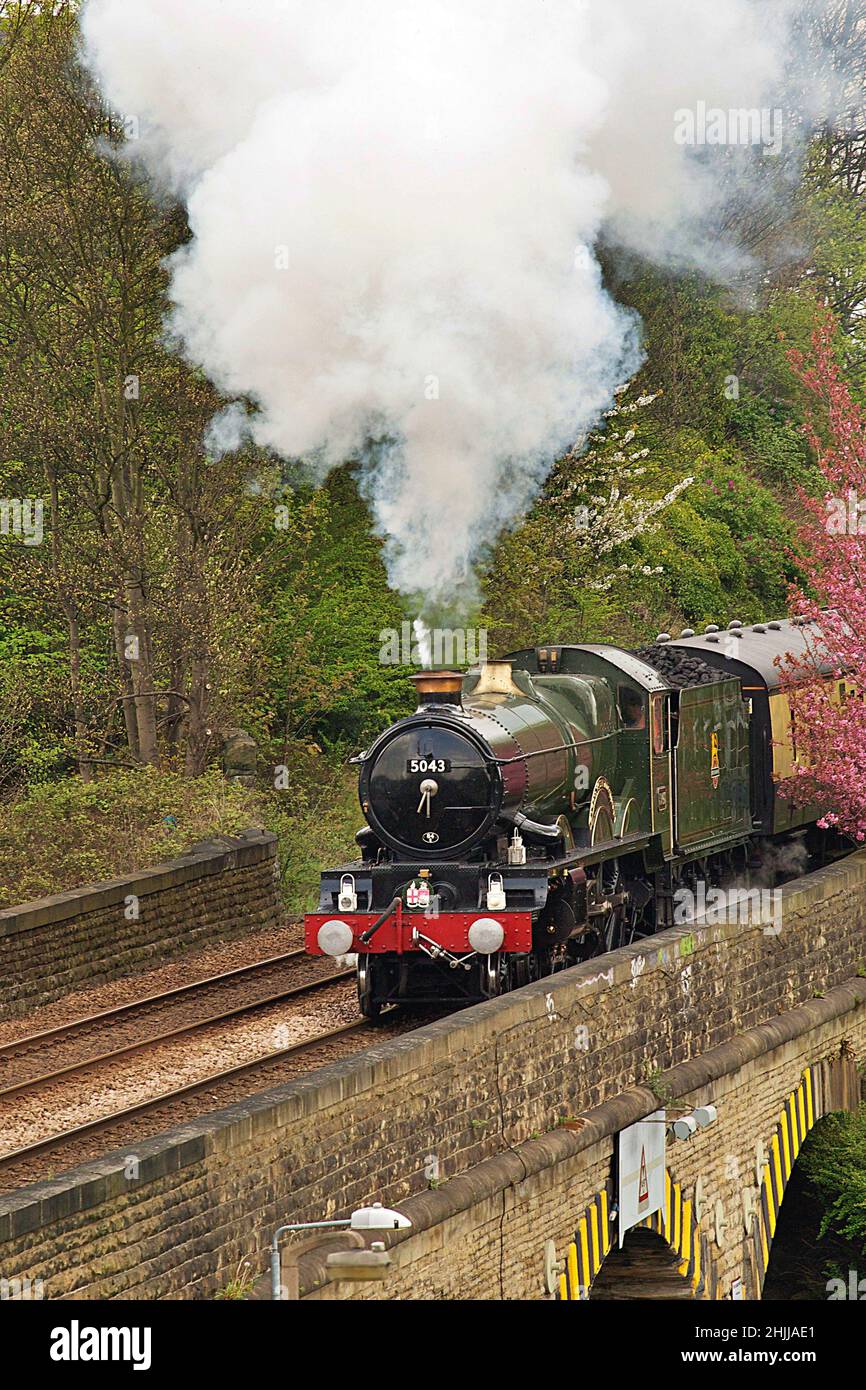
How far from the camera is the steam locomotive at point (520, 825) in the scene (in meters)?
13.6

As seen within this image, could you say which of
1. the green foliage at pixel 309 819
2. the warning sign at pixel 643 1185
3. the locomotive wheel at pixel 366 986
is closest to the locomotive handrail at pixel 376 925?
the locomotive wheel at pixel 366 986

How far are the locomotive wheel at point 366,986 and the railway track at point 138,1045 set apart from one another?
14 centimetres

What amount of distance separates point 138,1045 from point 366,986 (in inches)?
70.5

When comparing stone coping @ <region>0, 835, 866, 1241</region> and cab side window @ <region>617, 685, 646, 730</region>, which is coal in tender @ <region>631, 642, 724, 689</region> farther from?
stone coping @ <region>0, 835, 866, 1241</region>

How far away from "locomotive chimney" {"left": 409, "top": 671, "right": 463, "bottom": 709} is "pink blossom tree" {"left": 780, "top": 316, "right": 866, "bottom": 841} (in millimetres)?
6525

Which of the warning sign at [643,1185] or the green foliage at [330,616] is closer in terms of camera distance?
the warning sign at [643,1185]

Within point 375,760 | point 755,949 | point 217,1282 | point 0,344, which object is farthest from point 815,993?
point 0,344

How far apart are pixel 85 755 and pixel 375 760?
8310 millimetres

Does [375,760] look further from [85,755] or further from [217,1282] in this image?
[85,755]

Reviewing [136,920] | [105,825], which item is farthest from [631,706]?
[105,825]

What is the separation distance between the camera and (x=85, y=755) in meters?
21.5

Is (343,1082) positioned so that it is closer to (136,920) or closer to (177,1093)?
(177,1093)

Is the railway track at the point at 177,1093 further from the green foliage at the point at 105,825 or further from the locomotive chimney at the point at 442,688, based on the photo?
the green foliage at the point at 105,825

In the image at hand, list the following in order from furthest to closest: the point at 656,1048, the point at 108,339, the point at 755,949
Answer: the point at 108,339 < the point at 755,949 < the point at 656,1048
